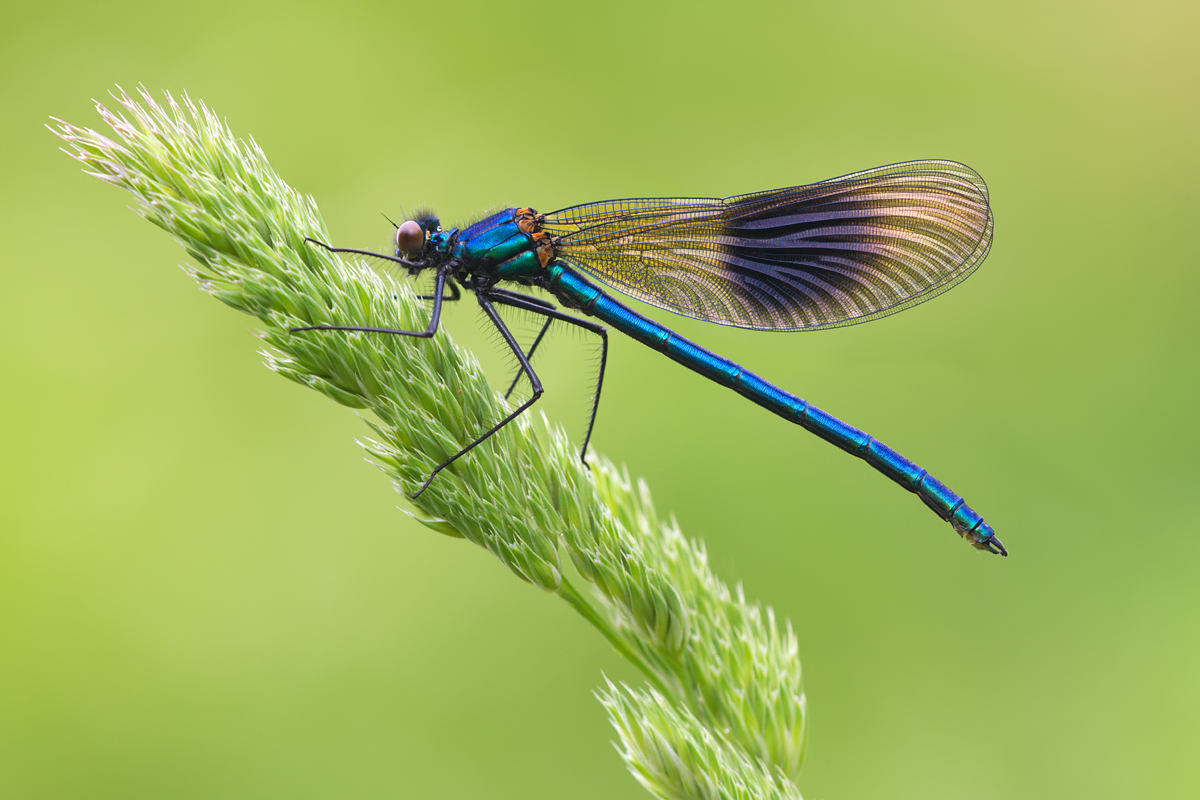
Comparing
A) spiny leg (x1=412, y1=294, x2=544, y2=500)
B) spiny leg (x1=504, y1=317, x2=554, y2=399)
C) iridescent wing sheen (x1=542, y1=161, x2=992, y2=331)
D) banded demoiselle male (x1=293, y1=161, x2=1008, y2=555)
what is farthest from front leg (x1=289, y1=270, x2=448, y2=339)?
iridescent wing sheen (x1=542, y1=161, x2=992, y2=331)

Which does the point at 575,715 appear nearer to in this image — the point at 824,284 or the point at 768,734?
the point at 768,734

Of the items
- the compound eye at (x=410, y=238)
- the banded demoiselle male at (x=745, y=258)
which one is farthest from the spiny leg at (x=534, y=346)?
the compound eye at (x=410, y=238)

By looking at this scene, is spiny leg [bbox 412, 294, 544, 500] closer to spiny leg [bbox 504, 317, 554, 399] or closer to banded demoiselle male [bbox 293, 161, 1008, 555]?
banded demoiselle male [bbox 293, 161, 1008, 555]

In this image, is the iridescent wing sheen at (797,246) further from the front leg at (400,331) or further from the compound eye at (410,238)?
the front leg at (400,331)

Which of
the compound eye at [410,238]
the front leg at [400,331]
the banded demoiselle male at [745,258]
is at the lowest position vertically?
the front leg at [400,331]

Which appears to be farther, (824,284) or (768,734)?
(824,284)

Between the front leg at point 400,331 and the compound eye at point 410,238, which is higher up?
the compound eye at point 410,238

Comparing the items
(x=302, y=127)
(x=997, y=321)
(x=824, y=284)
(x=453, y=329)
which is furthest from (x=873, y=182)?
(x=302, y=127)
